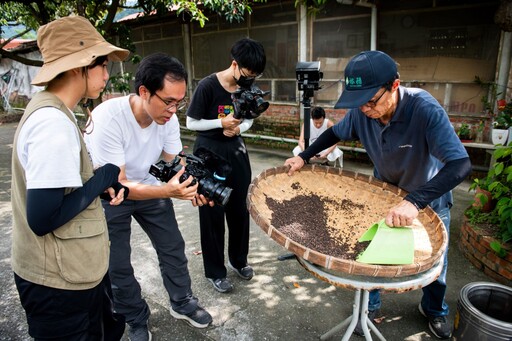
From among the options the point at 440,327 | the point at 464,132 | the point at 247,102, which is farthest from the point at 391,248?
the point at 464,132

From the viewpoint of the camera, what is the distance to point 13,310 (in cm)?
267

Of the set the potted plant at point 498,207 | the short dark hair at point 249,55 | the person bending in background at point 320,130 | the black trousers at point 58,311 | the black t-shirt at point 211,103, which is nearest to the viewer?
the black trousers at point 58,311

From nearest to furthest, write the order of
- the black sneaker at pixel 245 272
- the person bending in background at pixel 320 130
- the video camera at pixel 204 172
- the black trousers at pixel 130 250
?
the video camera at pixel 204 172 → the black trousers at pixel 130 250 → the black sneaker at pixel 245 272 → the person bending in background at pixel 320 130

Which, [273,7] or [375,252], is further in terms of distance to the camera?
[273,7]

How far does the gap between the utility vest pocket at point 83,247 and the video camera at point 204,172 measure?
402mm

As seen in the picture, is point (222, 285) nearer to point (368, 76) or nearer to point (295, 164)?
point (295, 164)

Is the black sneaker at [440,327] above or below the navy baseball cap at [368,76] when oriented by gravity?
below

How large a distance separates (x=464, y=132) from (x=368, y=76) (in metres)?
4.70

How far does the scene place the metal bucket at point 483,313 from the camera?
1.83 m

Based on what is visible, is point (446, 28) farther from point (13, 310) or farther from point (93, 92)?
point (13, 310)

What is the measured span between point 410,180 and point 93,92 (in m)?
1.81

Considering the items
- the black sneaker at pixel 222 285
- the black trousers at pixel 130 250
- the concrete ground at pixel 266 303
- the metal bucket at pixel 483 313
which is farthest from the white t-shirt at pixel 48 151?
the metal bucket at pixel 483 313

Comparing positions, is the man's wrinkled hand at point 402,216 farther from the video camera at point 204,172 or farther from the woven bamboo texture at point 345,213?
the video camera at point 204,172

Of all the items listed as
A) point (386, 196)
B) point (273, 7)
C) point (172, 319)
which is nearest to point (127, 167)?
point (172, 319)
